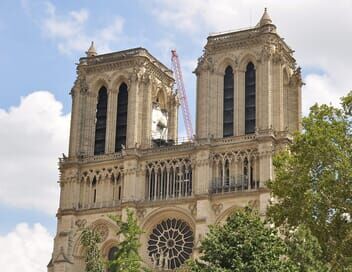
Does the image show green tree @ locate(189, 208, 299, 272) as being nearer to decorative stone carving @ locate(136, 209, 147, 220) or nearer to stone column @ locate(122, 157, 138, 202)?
decorative stone carving @ locate(136, 209, 147, 220)

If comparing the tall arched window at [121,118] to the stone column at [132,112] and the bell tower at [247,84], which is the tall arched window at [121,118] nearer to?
the stone column at [132,112]

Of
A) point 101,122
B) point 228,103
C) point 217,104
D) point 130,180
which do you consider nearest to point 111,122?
point 101,122

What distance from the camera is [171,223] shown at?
210 feet

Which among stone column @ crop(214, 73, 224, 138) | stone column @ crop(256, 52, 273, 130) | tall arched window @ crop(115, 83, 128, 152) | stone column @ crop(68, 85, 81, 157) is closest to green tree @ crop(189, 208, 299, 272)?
stone column @ crop(256, 52, 273, 130)

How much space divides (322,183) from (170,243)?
84.6ft

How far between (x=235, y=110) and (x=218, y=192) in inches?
251

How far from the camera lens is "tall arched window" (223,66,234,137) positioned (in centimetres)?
6394

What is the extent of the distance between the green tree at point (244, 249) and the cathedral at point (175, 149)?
24.7 meters

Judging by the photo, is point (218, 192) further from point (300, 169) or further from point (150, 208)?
point (300, 169)

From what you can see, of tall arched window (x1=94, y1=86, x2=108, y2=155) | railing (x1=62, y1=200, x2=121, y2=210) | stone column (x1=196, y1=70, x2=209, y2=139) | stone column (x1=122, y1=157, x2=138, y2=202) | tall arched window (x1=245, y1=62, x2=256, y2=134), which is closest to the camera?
tall arched window (x1=245, y1=62, x2=256, y2=134)

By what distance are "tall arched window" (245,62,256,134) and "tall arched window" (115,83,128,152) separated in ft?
33.7

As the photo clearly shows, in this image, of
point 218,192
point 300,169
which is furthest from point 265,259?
point 218,192

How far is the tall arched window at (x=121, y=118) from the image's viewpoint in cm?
6819

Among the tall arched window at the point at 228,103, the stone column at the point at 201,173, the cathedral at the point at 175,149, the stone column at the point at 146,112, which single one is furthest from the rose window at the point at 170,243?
the tall arched window at the point at 228,103
